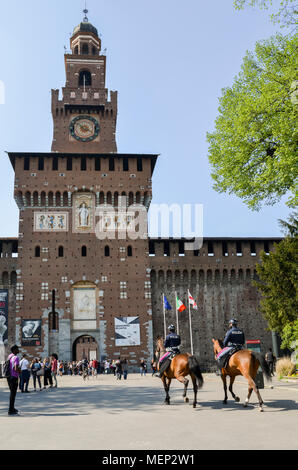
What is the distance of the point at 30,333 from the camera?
1353 inches

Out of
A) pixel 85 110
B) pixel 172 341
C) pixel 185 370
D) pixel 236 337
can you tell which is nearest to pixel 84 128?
pixel 85 110

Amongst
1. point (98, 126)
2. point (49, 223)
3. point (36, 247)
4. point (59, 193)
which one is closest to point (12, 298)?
point (36, 247)

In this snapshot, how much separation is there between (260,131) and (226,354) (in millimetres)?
9280

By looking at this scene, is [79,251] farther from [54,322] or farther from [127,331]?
[127,331]

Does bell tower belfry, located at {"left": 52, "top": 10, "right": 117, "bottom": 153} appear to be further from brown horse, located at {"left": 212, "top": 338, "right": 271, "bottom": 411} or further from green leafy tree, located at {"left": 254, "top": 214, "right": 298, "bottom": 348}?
brown horse, located at {"left": 212, "top": 338, "right": 271, "bottom": 411}

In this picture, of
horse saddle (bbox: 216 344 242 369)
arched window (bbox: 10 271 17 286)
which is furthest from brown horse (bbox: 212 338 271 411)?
arched window (bbox: 10 271 17 286)

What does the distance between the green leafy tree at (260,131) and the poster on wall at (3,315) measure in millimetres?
24785

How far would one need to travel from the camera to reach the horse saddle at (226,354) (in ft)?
32.3

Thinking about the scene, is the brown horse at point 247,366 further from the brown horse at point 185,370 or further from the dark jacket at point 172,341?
the dark jacket at point 172,341

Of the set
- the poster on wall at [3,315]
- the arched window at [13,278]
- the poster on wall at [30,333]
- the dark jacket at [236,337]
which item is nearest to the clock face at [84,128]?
the arched window at [13,278]
